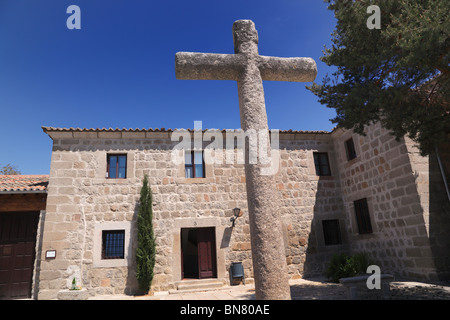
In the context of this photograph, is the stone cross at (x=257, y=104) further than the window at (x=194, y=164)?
No

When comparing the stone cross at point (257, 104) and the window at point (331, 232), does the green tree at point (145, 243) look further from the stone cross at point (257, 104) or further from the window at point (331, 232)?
the stone cross at point (257, 104)

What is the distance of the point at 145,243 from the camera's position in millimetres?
9234

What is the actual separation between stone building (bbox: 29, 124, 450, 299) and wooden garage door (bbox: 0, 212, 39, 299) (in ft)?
1.73

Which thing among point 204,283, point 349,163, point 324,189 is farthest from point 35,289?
point 349,163

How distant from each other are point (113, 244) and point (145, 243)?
1127 millimetres

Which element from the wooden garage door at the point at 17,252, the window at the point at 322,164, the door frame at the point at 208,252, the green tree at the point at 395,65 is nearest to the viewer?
the green tree at the point at 395,65

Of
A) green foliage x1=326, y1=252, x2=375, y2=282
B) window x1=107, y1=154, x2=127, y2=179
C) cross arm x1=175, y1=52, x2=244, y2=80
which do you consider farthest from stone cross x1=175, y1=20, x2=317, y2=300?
window x1=107, y1=154, x2=127, y2=179

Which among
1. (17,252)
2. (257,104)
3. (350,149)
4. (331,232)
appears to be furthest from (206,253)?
(257,104)

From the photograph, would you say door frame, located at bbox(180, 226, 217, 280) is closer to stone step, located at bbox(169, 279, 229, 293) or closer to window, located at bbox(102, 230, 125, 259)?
stone step, located at bbox(169, 279, 229, 293)

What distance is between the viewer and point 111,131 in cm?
1002

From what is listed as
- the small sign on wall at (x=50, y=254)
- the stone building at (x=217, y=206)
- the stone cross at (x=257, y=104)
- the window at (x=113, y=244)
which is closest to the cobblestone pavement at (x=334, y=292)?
the stone building at (x=217, y=206)

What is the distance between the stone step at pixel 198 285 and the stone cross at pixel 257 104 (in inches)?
265

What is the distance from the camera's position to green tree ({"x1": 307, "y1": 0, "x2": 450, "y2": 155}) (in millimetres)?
4590

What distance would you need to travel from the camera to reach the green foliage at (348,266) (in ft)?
27.3
